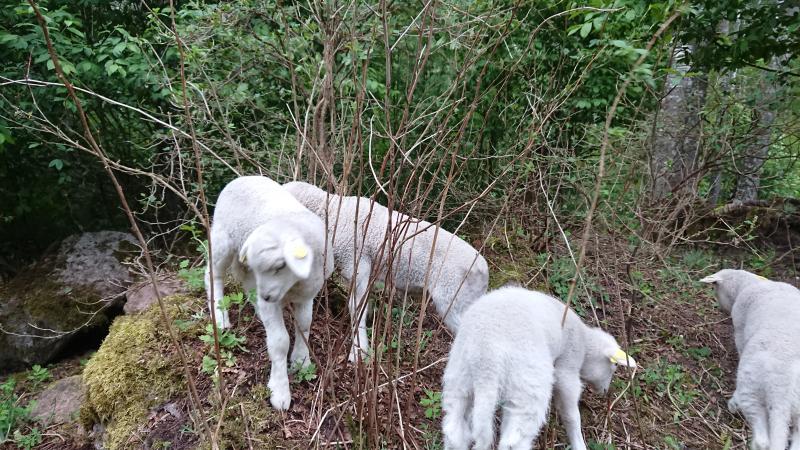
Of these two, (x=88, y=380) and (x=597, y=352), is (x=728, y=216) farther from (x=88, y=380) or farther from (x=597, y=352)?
(x=88, y=380)

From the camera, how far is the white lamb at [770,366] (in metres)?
3.20

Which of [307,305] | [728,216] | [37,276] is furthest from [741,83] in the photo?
[37,276]

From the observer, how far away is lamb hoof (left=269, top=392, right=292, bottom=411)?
121 inches

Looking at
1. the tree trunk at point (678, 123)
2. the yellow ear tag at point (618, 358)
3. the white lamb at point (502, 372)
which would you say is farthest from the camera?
the tree trunk at point (678, 123)

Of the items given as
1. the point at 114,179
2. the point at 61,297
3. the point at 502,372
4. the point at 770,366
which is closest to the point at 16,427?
the point at 61,297

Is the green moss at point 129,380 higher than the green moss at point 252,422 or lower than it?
lower

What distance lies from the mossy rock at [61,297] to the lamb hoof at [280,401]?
3.10 metres

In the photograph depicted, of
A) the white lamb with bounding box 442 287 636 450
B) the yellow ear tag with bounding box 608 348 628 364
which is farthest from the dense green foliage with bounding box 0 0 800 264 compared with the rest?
the white lamb with bounding box 442 287 636 450

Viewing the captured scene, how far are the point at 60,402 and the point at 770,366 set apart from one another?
5.79 m

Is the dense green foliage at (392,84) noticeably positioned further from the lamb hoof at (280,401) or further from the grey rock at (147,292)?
the lamb hoof at (280,401)

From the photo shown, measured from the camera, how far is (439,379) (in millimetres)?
3850

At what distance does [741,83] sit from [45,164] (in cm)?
972

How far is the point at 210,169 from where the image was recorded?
5.66 metres

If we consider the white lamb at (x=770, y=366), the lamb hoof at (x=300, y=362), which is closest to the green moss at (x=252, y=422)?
the lamb hoof at (x=300, y=362)
